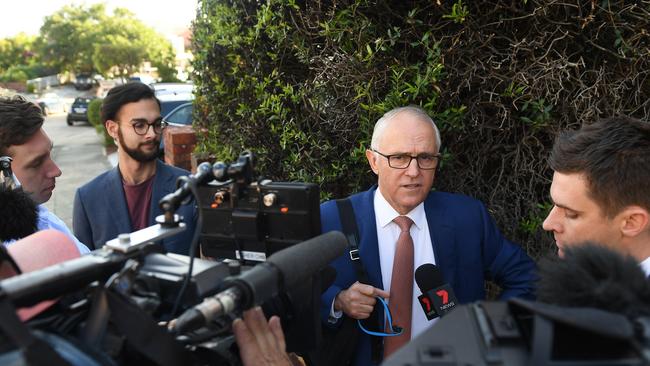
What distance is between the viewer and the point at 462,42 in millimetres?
2355

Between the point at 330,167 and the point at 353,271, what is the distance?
38.8 inches

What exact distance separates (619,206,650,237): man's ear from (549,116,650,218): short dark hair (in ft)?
0.06

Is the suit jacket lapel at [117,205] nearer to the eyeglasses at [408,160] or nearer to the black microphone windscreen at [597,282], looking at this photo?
the eyeglasses at [408,160]

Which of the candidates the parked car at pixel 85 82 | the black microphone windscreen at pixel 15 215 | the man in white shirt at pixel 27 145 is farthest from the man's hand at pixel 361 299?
the parked car at pixel 85 82

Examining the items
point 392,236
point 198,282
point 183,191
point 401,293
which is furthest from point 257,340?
point 392,236

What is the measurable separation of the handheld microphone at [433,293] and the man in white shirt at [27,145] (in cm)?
184

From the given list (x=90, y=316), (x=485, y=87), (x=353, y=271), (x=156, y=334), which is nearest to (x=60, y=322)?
(x=90, y=316)

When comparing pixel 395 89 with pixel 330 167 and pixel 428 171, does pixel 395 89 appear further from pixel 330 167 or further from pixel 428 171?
pixel 330 167

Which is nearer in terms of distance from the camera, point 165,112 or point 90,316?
point 90,316

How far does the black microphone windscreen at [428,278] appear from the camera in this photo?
2.10 meters

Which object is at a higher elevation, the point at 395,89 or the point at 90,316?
the point at 395,89

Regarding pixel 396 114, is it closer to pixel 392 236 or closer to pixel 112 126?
pixel 392 236

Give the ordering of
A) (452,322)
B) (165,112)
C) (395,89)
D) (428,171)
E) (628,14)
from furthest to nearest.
Result: (165,112) → (395,89) → (428,171) → (628,14) → (452,322)

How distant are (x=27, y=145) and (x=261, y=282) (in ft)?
6.73
